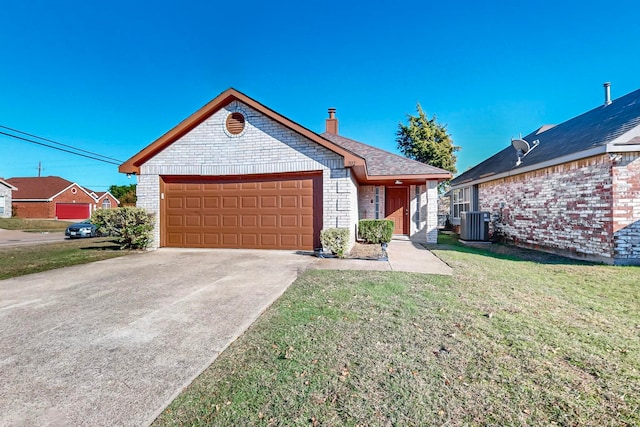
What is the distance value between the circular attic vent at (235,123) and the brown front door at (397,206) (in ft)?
24.4

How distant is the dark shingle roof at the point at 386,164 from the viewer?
11366 millimetres

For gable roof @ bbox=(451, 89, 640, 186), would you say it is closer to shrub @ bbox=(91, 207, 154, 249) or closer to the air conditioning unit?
the air conditioning unit

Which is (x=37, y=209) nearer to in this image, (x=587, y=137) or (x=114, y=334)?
(x=114, y=334)

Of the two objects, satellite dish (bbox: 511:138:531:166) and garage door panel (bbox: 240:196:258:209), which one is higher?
satellite dish (bbox: 511:138:531:166)

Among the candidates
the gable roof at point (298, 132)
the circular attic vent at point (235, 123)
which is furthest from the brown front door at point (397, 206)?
the circular attic vent at point (235, 123)

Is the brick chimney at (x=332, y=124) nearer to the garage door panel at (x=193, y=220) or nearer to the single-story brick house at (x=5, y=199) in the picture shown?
the garage door panel at (x=193, y=220)

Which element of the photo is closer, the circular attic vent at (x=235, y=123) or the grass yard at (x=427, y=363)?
the grass yard at (x=427, y=363)

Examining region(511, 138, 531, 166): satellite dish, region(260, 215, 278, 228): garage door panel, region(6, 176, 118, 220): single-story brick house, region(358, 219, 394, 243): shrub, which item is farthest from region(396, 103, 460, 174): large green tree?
region(6, 176, 118, 220): single-story brick house

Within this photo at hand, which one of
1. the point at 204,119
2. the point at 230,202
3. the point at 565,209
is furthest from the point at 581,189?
the point at 204,119

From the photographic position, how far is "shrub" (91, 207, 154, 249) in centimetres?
896

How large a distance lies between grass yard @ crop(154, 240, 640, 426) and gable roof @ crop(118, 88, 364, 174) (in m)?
4.91

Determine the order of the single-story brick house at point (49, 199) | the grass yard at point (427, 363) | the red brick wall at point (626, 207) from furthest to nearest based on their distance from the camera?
the single-story brick house at point (49, 199)
the red brick wall at point (626, 207)
the grass yard at point (427, 363)

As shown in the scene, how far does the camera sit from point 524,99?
17375 millimetres

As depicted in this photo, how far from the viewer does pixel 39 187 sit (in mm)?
36812
